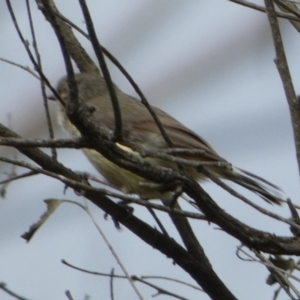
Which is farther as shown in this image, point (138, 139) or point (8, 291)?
point (138, 139)

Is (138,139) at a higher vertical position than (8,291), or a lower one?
higher

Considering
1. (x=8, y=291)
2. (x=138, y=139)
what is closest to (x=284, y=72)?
(x=8, y=291)

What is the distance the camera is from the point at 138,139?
14.0 ft

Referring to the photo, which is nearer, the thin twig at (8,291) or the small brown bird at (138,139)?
the thin twig at (8,291)

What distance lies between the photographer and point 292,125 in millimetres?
2488

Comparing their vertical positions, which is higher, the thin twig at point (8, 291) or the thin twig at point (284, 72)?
the thin twig at point (284, 72)

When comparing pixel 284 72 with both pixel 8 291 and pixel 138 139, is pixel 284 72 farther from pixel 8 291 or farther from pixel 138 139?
pixel 138 139

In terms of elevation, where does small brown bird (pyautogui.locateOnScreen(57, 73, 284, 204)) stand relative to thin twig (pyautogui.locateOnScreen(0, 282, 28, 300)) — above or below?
above

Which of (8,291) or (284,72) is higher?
(284,72)

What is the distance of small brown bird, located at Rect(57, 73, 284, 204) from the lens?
3.85m

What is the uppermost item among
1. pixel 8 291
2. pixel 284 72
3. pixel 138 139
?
pixel 138 139

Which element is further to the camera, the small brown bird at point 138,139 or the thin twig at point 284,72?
the small brown bird at point 138,139

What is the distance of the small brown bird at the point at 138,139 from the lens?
3.85 metres

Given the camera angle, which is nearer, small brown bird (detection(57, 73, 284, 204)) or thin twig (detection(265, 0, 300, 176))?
thin twig (detection(265, 0, 300, 176))
